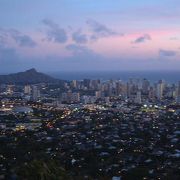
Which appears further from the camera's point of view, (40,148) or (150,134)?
(150,134)

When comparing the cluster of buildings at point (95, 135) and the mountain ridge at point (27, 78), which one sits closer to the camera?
the cluster of buildings at point (95, 135)

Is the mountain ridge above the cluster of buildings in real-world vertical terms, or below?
above

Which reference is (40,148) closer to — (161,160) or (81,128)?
(161,160)

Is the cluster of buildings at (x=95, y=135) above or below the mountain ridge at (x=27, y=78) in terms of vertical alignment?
below

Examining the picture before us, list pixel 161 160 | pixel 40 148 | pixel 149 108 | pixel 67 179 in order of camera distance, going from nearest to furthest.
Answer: pixel 67 179 < pixel 161 160 < pixel 40 148 < pixel 149 108

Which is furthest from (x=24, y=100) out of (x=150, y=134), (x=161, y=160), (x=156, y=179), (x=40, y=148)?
(x=156, y=179)

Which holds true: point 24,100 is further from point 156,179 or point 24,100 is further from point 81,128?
point 156,179

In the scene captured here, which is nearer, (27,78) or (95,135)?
(95,135)

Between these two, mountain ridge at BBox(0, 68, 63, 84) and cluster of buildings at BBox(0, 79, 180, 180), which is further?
mountain ridge at BBox(0, 68, 63, 84)

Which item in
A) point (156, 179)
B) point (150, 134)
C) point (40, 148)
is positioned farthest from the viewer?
point (150, 134)

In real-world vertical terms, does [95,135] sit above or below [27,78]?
below

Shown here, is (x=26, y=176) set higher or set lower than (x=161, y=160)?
higher
